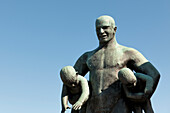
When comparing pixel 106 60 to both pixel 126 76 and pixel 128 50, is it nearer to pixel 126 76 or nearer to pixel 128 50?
pixel 128 50

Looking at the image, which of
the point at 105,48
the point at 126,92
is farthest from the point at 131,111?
the point at 105,48

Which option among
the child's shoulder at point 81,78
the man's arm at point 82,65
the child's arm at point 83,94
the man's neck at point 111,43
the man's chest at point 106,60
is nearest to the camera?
the child's arm at point 83,94

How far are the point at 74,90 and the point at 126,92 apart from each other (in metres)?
1.27

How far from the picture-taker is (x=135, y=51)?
311 inches

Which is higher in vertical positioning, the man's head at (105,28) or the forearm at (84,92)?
the man's head at (105,28)

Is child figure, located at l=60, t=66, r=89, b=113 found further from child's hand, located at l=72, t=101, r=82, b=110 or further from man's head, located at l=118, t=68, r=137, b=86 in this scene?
man's head, located at l=118, t=68, r=137, b=86

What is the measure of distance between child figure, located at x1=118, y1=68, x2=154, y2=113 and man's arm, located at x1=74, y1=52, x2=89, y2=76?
1.39 m

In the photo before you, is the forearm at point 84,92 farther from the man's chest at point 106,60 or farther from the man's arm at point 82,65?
the man's arm at point 82,65

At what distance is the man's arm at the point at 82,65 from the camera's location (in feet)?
27.2

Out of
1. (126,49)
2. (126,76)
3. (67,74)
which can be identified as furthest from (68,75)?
(126,49)

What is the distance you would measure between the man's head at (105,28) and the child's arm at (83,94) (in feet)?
3.77

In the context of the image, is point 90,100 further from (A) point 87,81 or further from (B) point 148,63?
(B) point 148,63

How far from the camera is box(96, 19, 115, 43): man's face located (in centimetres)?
792

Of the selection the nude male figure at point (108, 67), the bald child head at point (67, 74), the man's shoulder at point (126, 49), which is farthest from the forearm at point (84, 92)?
the man's shoulder at point (126, 49)
